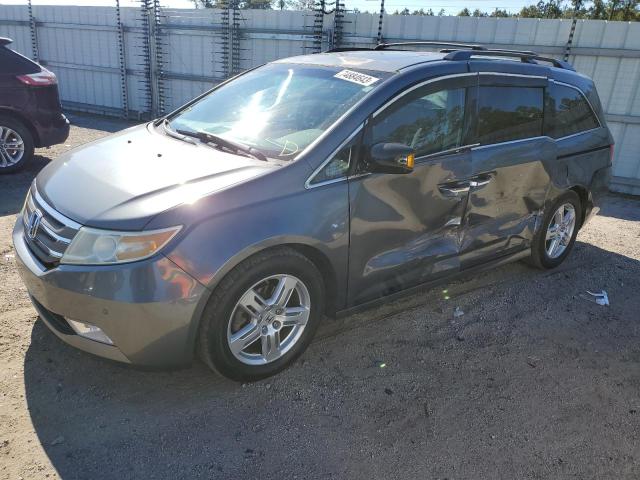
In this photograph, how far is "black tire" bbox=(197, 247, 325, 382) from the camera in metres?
2.72

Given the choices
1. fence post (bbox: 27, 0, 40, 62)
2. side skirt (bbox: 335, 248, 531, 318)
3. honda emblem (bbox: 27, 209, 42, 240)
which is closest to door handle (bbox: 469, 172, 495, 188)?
side skirt (bbox: 335, 248, 531, 318)

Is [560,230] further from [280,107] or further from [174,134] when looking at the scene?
Answer: [174,134]

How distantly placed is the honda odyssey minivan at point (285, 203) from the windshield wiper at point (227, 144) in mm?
15

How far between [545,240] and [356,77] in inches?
96.4

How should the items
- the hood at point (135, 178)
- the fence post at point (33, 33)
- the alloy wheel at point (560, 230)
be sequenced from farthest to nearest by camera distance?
the fence post at point (33, 33), the alloy wheel at point (560, 230), the hood at point (135, 178)

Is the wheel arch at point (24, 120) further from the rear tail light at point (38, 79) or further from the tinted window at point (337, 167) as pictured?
the tinted window at point (337, 167)

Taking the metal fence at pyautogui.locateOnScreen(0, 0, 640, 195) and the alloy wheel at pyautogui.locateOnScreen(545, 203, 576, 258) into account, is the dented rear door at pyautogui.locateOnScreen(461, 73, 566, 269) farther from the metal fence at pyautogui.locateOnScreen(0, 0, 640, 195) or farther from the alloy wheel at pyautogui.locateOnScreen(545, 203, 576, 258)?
the metal fence at pyautogui.locateOnScreen(0, 0, 640, 195)

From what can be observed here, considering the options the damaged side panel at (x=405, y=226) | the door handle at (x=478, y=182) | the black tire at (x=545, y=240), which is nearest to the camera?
the damaged side panel at (x=405, y=226)

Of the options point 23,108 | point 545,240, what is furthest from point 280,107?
point 23,108

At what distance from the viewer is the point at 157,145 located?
11.1ft

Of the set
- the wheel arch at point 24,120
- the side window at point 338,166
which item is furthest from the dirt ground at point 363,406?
the wheel arch at point 24,120

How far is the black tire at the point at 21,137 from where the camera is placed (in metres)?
6.91

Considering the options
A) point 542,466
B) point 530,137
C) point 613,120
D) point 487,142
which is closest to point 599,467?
point 542,466

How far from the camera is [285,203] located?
2.85m
